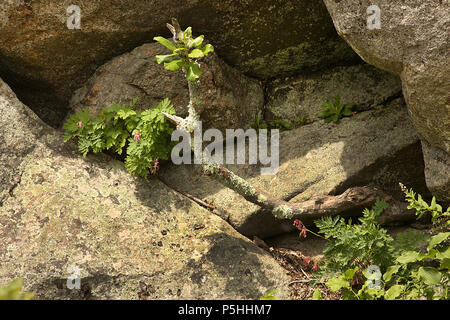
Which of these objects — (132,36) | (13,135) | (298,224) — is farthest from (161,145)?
(298,224)

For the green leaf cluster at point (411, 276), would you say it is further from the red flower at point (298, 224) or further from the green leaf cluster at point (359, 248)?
the red flower at point (298, 224)

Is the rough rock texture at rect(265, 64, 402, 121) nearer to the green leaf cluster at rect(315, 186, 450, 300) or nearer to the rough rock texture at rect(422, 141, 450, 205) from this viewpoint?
the rough rock texture at rect(422, 141, 450, 205)

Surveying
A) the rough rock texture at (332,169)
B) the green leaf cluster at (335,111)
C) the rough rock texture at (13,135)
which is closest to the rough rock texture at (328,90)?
the green leaf cluster at (335,111)

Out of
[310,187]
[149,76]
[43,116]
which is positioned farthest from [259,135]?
[43,116]

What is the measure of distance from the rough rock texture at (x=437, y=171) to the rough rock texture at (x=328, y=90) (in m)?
1.46

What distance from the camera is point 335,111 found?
700cm

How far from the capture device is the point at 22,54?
6668mm

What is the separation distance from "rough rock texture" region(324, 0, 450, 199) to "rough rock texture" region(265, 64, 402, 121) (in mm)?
1514

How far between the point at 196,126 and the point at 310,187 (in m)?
1.74

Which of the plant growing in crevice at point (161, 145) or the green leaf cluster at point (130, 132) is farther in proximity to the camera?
the green leaf cluster at point (130, 132)

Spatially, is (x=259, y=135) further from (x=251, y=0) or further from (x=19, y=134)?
(x=19, y=134)

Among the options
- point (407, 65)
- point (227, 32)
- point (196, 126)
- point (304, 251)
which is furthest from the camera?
point (227, 32)

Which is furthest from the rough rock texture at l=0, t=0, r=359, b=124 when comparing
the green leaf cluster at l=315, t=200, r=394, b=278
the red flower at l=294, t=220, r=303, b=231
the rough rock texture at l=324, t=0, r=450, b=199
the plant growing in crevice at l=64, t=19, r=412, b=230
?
the green leaf cluster at l=315, t=200, r=394, b=278

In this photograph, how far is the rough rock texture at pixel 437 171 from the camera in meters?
5.59
